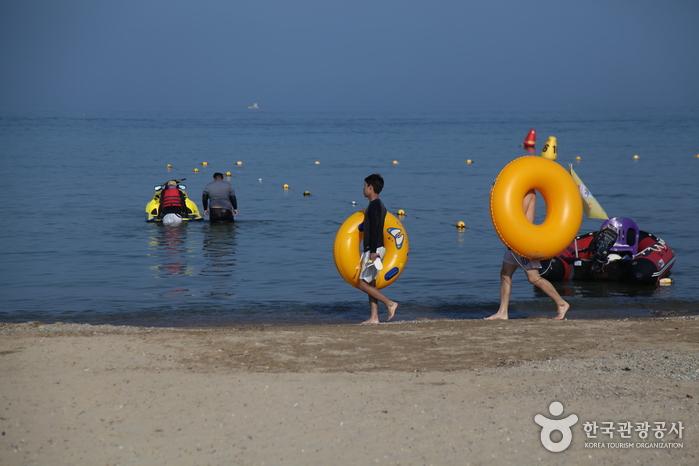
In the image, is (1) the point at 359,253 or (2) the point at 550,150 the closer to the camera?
(1) the point at 359,253

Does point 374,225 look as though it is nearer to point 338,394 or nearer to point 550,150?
point 550,150

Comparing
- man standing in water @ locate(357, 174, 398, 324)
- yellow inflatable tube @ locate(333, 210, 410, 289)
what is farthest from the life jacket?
man standing in water @ locate(357, 174, 398, 324)

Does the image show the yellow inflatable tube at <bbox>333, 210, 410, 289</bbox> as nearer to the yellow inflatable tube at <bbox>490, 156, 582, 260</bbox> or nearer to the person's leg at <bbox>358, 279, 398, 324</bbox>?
the person's leg at <bbox>358, 279, 398, 324</bbox>

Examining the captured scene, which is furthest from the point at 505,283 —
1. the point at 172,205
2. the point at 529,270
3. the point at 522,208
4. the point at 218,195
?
the point at 172,205

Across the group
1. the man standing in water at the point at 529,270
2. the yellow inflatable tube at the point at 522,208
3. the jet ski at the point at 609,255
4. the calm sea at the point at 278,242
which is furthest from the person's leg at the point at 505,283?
the jet ski at the point at 609,255

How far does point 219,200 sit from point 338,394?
36.3ft

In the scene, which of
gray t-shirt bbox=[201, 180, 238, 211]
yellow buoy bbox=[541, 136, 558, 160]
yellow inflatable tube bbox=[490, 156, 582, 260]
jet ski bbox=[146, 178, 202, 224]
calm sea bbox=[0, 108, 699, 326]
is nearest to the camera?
yellow inflatable tube bbox=[490, 156, 582, 260]

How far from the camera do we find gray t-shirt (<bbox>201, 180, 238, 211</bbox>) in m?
15.3

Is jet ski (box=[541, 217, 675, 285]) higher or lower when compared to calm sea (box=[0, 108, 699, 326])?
higher

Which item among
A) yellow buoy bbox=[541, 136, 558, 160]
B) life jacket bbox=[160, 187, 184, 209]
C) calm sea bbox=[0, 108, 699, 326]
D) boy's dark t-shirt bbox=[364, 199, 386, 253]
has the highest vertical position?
yellow buoy bbox=[541, 136, 558, 160]

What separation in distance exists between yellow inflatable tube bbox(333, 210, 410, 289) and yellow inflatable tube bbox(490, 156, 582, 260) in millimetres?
1004

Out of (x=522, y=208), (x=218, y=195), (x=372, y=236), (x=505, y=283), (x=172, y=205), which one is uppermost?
(x=522, y=208)

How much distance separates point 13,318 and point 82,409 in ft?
16.8

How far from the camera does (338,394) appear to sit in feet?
15.7
